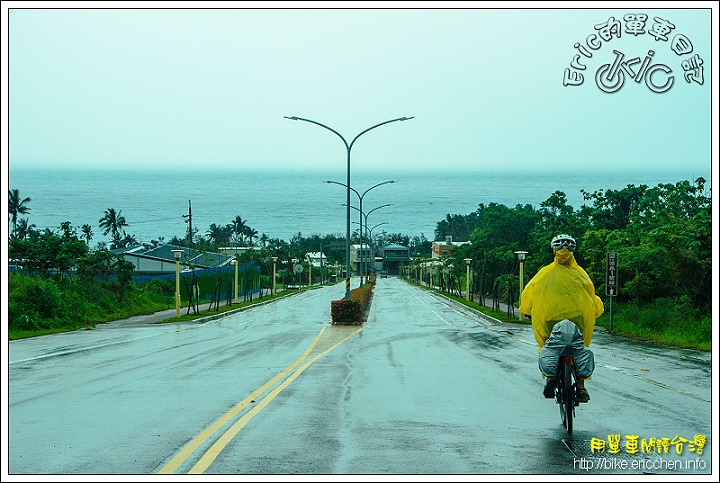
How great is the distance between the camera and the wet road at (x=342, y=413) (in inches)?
273

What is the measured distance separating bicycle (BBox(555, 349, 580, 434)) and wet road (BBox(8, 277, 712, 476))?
229 mm

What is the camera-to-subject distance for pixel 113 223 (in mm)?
106562

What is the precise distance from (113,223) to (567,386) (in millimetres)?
104734

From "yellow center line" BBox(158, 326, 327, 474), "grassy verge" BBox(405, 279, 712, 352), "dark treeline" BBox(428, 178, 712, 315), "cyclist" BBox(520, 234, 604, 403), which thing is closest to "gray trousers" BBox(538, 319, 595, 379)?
"cyclist" BBox(520, 234, 604, 403)

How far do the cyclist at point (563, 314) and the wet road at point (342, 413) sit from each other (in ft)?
2.36

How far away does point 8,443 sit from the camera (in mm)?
7535

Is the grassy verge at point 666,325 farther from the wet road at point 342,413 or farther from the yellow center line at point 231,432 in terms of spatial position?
the yellow center line at point 231,432

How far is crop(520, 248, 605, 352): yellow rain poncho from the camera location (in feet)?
27.2

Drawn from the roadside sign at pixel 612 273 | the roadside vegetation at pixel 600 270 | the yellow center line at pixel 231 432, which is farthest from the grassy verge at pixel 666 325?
the yellow center line at pixel 231 432

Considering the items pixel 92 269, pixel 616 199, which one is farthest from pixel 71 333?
pixel 616 199

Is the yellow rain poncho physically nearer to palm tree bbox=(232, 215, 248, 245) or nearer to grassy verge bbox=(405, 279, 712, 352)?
grassy verge bbox=(405, 279, 712, 352)

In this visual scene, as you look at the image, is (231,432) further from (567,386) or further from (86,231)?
(86,231)

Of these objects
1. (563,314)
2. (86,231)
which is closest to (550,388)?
(563,314)

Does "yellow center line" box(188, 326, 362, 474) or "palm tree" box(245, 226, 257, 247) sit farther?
"palm tree" box(245, 226, 257, 247)
